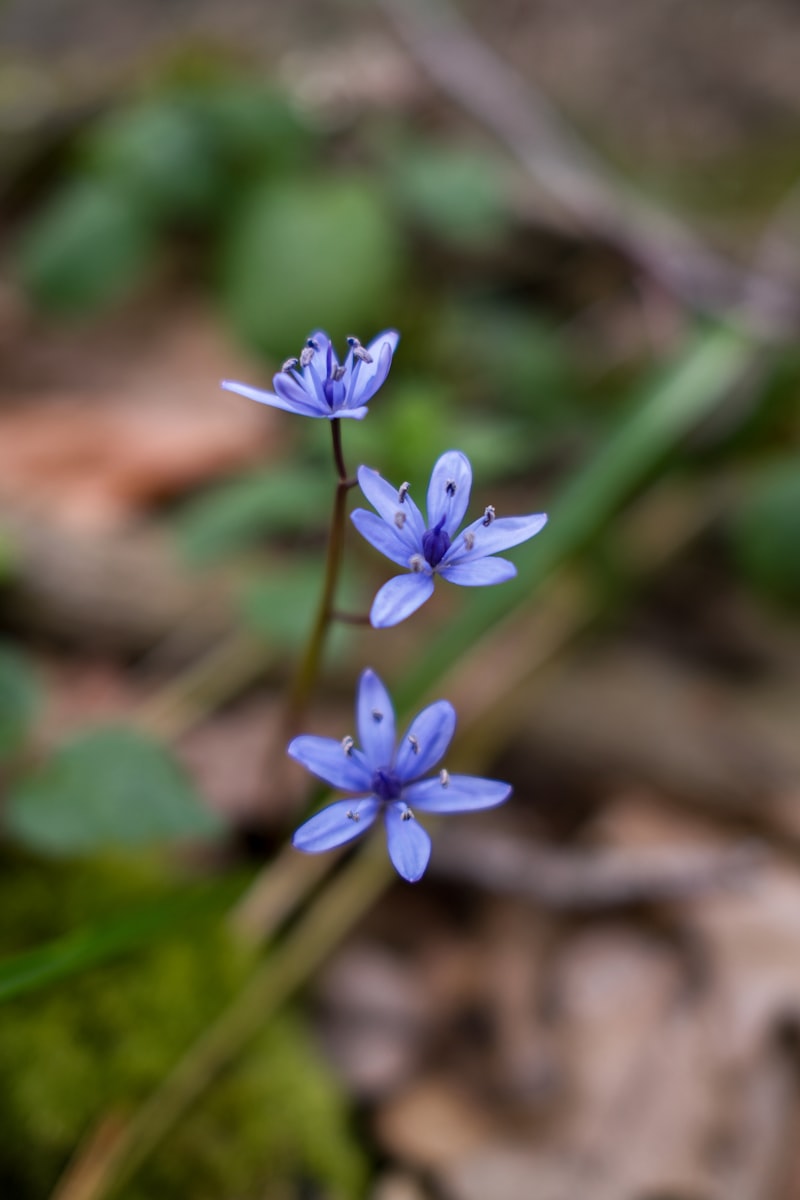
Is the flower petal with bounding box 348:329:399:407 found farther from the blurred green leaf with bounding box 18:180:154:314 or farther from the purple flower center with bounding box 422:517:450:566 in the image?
the blurred green leaf with bounding box 18:180:154:314

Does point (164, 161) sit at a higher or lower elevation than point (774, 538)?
higher

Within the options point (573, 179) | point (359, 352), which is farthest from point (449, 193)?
point (359, 352)

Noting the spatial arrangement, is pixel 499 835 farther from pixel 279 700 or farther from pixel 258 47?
pixel 258 47

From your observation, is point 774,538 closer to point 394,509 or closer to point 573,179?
Answer: point 394,509

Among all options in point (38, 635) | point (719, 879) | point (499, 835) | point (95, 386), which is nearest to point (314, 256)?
point (95, 386)

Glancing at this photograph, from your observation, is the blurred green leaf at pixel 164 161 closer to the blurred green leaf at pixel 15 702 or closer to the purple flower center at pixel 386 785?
the blurred green leaf at pixel 15 702

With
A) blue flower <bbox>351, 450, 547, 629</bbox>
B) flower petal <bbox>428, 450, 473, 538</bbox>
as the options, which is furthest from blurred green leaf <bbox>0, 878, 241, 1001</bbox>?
flower petal <bbox>428, 450, 473, 538</bbox>
